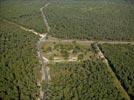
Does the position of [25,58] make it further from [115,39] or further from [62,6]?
[62,6]

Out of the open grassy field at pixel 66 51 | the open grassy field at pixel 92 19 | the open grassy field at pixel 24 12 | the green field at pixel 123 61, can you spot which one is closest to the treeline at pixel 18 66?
the open grassy field at pixel 66 51

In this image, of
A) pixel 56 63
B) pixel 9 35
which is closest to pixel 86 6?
pixel 9 35

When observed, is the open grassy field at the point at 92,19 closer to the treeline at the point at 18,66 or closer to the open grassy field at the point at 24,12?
the open grassy field at the point at 24,12

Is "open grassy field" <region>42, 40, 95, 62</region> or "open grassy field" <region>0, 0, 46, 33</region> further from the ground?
"open grassy field" <region>0, 0, 46, 33</region>

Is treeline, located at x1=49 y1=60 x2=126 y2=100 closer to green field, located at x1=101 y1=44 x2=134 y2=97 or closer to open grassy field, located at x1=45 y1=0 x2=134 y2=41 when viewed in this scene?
green field, located at x1=101 y1=44 x2=134 y2=97

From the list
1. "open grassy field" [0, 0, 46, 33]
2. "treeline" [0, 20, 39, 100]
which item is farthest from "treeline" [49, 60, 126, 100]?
"open grassy field" [0, 0, 46, 33]
